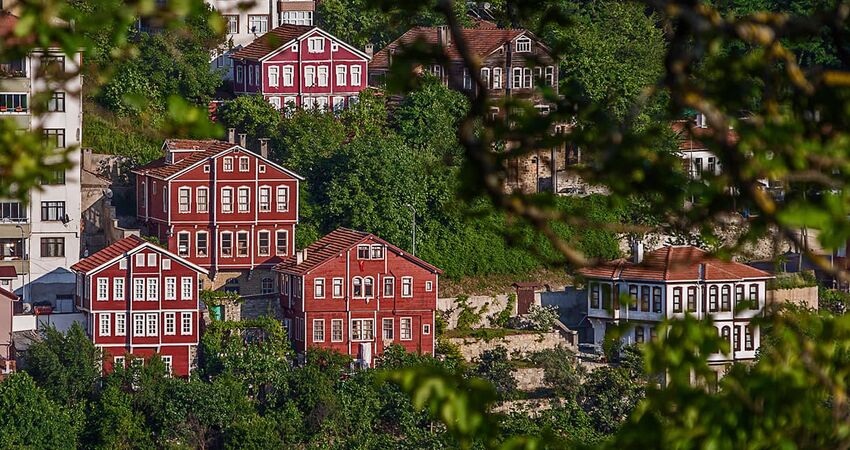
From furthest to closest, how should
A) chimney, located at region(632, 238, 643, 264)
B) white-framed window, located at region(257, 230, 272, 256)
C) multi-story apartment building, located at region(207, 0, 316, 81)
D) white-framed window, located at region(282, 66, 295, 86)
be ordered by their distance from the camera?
multi-story apartment building, located at region(207, 0, 316, 81) → white-framed window, located at region(282, 66, 295, 86) → chimney, located at region(632, 238, 643, 264) → white-framed window, located at region(257, 230, 272, 256)

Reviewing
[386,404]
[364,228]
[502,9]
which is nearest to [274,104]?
[364,228]

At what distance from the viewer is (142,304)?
39.1m

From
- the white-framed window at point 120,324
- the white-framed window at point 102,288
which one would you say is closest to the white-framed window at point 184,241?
the white-framed window at point 120,324

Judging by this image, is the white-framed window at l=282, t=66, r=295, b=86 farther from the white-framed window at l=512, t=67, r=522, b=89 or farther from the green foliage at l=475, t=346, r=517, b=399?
the green foliage at l=475, t=346, r=517, b=399

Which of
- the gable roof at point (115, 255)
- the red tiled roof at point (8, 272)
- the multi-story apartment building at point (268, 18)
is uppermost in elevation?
the multi-story apartment building at point (268, 18)

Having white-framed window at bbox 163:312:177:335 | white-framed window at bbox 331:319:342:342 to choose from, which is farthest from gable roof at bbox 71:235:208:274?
white-framed window at bbox 331:319:342:342

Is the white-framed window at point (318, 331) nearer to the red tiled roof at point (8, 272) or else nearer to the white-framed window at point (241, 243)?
the white-framed window at point (241, 243)

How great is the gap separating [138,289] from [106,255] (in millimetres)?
890

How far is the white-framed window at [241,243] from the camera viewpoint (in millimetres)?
41250

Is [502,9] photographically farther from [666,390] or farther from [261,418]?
[261,418]

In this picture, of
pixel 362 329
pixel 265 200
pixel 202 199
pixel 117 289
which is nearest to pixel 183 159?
pixel 202 199

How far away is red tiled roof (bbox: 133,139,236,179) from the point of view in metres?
40.8

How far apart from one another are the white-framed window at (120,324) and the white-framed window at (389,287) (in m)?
5.35

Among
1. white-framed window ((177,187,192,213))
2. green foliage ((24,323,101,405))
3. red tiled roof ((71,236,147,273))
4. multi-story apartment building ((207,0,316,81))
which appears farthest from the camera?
multi-story apartment building ((207,0,316,81))
